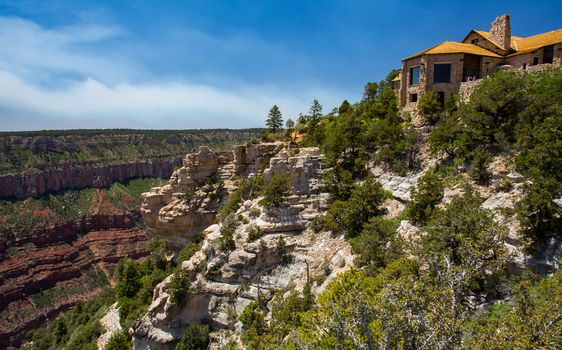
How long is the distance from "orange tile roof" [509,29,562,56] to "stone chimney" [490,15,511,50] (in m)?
1.22

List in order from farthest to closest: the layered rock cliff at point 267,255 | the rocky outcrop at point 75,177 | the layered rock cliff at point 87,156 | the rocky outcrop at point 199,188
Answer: the layered rock cliff at point 87,156 < the rocky outcrop at point 75,177 < the rocky outcrop at point 199,188 < the layered rock cliff at point 267,255

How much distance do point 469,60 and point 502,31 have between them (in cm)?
530

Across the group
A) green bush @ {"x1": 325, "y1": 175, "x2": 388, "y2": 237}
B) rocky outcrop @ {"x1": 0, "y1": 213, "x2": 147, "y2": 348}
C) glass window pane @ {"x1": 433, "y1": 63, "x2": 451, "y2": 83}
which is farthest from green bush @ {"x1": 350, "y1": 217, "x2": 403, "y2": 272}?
rocky outcrop @ {"x1": 0, "y1": 213, "x2": 147, "y2": 348}

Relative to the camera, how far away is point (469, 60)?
33781mm

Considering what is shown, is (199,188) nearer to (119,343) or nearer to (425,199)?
(119,343)

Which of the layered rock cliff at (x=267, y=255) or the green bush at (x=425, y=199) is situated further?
the layered rock cliff at (x=267, y=255)

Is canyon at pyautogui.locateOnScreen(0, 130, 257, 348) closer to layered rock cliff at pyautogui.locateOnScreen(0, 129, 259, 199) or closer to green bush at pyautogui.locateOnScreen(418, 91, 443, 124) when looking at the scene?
layered rock cliff at pyautogui.locateOnScreen(0, 129, 259, 199)

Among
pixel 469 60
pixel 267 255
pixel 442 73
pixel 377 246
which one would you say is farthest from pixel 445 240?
pixel 469 60

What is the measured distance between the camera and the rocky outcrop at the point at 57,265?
7504cm

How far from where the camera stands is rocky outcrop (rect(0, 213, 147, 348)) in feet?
246

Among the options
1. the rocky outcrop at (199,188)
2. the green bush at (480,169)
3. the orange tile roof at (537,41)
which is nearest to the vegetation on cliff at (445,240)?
the green bush at (480,169)

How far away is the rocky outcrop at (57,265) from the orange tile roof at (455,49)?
8674 cm

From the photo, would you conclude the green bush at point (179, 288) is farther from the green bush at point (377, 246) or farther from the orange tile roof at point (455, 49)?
the orange tile roof at point (455, 49)

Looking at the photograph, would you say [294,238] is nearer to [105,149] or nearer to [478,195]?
[478,195]
